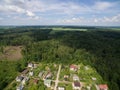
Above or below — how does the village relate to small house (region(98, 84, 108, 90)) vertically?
below

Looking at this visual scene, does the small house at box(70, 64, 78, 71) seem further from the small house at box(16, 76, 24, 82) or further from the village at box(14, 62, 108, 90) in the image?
the small house at box(16, 76, 24, 82)

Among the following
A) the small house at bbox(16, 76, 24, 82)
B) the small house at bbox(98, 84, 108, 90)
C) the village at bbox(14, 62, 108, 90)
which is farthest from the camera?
the small house at bbox(16, 76, 24, 82)

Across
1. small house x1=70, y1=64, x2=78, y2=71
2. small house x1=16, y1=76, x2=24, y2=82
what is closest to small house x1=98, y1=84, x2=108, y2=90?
small house x1=70, y1=64, x2=78, y2=71

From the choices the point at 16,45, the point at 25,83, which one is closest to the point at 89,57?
the point at 25,83

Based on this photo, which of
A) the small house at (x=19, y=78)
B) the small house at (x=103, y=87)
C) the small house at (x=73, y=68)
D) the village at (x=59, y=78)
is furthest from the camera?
the small house at (x=73, y=68)

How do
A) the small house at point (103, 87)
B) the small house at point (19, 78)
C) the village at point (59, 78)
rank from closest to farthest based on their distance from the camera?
the small house at point (103, 87) → the village at point (59, 78) → the small house at point (19, 78)

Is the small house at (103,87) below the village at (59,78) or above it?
above

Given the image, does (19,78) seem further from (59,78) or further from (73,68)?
(73,68)

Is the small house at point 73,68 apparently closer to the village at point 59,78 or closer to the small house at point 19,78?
the village at point 59,78

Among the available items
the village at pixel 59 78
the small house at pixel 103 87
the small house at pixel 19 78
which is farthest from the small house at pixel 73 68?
the small house at pixel 19 78
